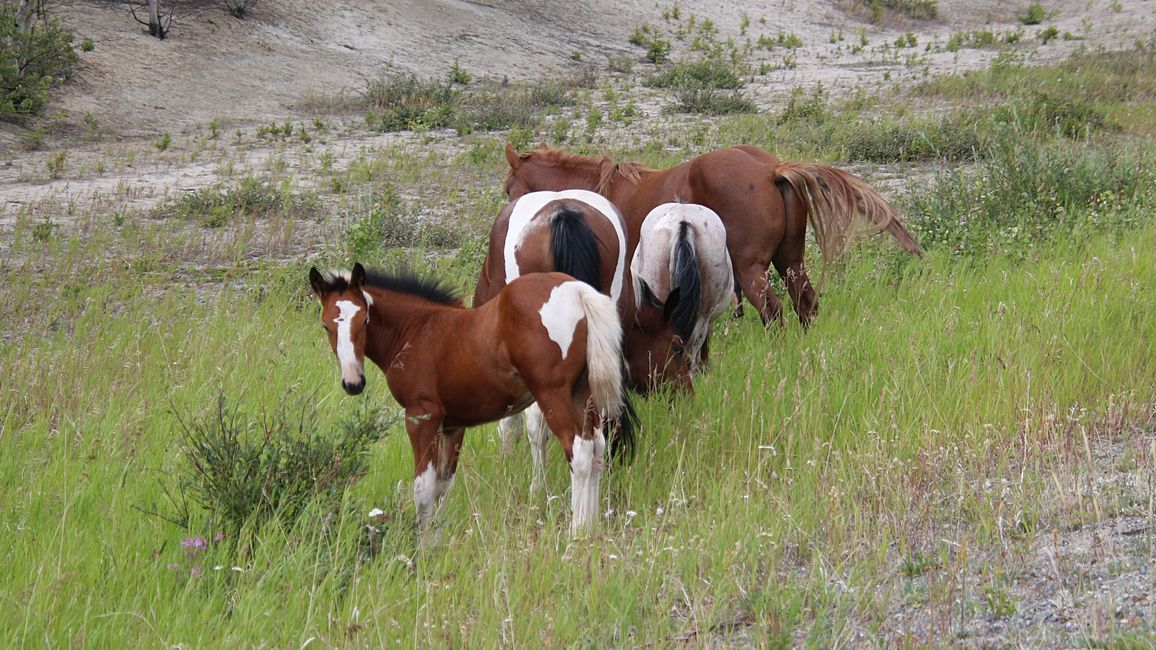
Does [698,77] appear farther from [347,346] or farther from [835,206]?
[347,346]

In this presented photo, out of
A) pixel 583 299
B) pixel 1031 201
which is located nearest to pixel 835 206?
pixel 1031 201

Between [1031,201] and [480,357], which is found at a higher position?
[1031,201]

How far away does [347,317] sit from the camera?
16.2 ft

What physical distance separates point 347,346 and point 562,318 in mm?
1031

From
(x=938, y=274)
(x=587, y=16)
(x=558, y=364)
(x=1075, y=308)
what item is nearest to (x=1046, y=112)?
(x=938, y=274)

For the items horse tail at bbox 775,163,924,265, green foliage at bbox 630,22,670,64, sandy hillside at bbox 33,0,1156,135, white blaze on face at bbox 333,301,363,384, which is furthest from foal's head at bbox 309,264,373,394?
green foliage at bbox 630,22,670,64

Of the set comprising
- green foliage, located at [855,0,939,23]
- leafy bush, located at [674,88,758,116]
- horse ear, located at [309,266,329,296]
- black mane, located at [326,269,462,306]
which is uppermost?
green foliage, located at [855,0,939,23]

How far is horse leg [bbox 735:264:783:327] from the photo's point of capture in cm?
763

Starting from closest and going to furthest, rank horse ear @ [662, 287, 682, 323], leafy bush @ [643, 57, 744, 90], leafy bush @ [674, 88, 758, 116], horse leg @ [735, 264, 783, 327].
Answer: horse ear @ [662, 287, 682, 323] → horse leg @ [735, 264, 783, 327] → leafy bush @ [674, 88, 758, 116] → leafy bush @ [643, 57, 744, 90]

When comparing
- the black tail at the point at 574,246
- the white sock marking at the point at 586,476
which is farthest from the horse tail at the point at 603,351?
the black tail at the point at 574,246

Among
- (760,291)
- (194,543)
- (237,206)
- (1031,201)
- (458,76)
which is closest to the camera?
(194,543)

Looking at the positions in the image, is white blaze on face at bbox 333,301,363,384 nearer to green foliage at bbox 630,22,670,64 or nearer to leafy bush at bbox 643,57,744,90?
leafy bush at bbox 643,57,744,90

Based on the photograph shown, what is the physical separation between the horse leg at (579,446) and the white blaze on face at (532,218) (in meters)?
→ 1.60

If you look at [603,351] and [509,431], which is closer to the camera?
[603,351]
